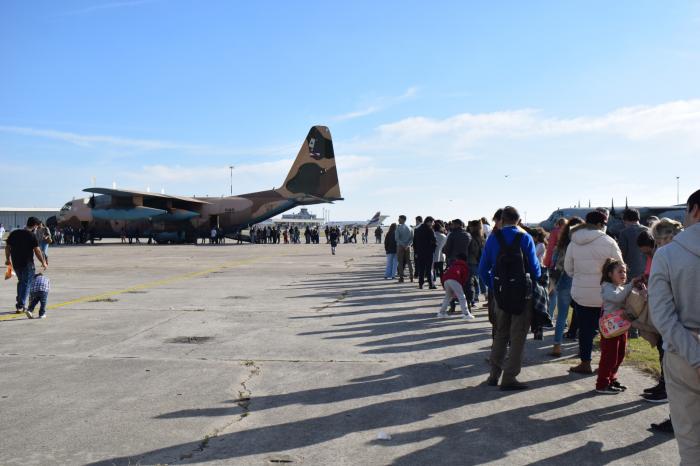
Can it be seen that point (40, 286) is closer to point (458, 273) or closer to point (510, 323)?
point (458, 273)

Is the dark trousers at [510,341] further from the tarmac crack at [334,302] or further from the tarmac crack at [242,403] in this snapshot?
the tarmac crack at [334,302]

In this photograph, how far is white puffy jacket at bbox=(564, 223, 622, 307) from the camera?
21.0 ft

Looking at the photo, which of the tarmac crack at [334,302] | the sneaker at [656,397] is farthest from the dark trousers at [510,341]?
the tarmac crack at [334,302]

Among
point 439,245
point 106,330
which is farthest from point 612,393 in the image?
point 439,245

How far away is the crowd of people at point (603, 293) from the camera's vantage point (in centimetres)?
294

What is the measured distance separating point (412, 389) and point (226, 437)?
214 cm

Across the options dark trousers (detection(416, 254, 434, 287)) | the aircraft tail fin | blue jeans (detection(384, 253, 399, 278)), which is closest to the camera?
dark trousers (detection(416, 254, 434, 287))

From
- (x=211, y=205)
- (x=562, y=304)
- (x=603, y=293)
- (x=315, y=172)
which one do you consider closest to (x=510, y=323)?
(x=603, y=293)

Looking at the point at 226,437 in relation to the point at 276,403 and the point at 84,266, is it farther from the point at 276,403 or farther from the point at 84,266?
the point at 84,266

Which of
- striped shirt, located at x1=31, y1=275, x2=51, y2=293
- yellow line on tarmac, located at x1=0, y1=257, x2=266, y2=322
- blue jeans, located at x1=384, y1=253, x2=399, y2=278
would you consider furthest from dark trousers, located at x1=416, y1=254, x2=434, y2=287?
striped shirt, located at x1=31, y1=275, x2=51, y2=293

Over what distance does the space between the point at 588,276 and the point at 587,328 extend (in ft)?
2.00

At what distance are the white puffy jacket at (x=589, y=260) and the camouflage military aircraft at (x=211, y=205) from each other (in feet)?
112

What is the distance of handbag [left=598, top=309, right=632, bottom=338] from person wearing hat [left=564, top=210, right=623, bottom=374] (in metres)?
1.02

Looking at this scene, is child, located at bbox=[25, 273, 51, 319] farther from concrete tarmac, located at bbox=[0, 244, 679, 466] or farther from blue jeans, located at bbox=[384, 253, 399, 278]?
blue jeans, located at bbox=[384, 253, 399, 278]
